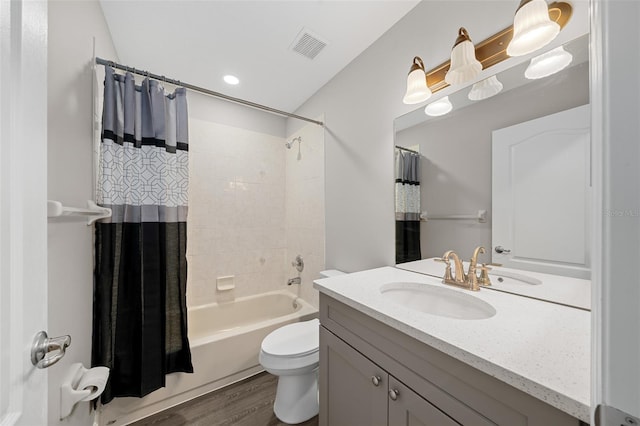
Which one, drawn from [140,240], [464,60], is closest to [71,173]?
[140,240]

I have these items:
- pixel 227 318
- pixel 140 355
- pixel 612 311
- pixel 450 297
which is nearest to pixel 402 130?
pixel 450 297

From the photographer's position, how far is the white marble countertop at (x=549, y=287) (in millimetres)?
828

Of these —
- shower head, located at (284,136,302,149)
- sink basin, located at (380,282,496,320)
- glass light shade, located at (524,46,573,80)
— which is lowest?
sink basin, located at (380,282,496,320)

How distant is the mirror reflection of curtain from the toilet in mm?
805

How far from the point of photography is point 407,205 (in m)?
1.44

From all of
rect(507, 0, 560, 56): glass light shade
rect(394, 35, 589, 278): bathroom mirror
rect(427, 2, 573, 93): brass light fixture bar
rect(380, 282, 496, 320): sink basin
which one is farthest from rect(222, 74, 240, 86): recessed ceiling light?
rect(380, 282, 496, 320): sink basin

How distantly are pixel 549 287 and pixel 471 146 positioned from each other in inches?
26.7

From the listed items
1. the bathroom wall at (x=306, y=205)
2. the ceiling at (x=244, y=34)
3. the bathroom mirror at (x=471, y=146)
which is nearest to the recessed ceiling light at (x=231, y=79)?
the ceiling at (x=244, y=34)

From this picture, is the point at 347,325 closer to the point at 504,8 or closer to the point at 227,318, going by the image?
the point at 504,8

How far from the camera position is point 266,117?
2637mm

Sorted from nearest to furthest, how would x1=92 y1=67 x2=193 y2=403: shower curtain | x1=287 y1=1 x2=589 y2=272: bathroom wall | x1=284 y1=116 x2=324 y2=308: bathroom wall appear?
1. x1=287 y1=1 x2=589 y2=272: bathroom wall
2. x1=92 y1=67 x2=193 y2=403: shower curtain
3. x1=284 y1=116 x2=324 y2=308: bathroom wall

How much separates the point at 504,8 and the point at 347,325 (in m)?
1.52

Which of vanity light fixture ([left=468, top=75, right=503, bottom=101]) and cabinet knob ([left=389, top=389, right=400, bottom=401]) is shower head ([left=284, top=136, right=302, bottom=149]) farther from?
cabinet knob ([left=389, top=389, right=400, bottom=401])

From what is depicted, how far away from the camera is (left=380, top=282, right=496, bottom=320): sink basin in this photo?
0.97 m
